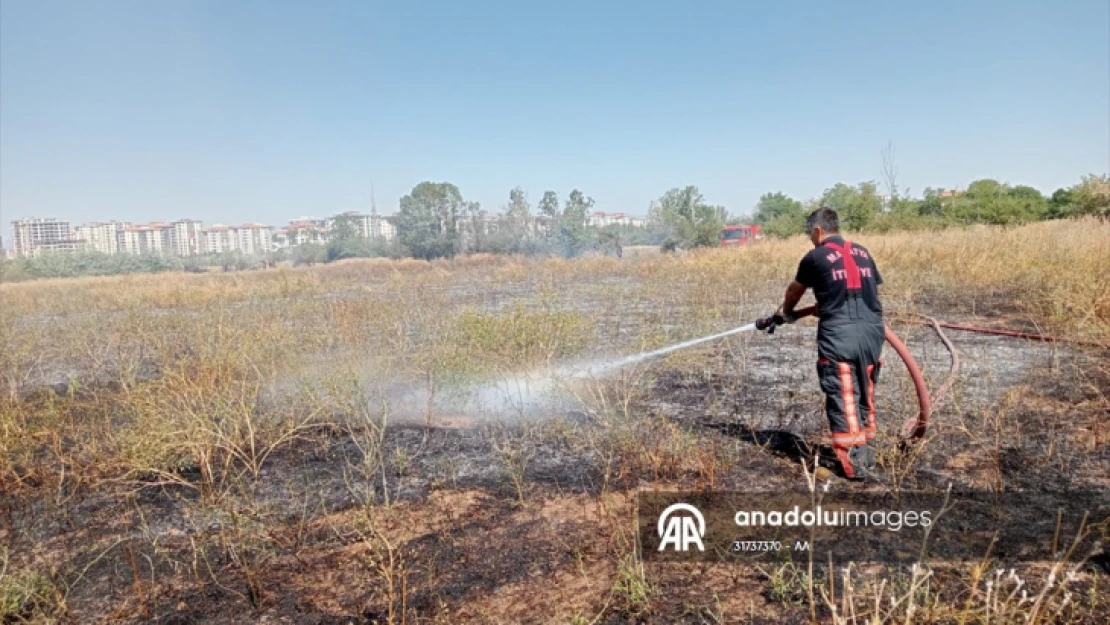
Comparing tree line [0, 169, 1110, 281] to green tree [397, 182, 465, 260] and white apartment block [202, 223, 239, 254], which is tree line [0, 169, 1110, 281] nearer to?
green tree [397, 182, 465, 260]

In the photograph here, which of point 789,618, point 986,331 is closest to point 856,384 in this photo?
point 789,618

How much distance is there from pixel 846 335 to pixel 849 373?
224 mm

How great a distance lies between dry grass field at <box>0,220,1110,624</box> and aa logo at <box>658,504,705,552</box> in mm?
156

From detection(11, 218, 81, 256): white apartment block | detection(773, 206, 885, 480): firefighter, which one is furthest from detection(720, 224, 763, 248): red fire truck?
detection(11, 218, 81, 256): white apartment block

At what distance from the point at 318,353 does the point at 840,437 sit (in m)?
5.97

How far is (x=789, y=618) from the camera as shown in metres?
2.16

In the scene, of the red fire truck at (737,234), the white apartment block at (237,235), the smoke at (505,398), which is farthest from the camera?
the white apartment block at (237,235)

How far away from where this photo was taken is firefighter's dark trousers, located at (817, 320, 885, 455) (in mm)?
3334

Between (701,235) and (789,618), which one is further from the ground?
(701,235)

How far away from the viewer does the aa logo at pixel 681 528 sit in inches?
108

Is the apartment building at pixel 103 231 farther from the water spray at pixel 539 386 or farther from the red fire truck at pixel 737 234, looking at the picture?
the water spray at pixel 539 386

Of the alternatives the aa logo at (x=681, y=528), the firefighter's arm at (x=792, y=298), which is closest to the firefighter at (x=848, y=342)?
the firefighter's arm at (x=792, y=298)

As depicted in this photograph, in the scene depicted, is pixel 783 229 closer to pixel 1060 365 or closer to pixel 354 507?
pixel 1060 365

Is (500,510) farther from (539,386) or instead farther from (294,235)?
(294,235)
